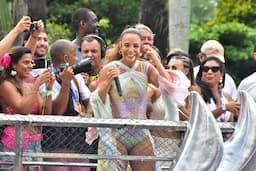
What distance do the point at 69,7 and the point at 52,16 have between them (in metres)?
0.65

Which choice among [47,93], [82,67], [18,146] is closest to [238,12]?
[82,67]

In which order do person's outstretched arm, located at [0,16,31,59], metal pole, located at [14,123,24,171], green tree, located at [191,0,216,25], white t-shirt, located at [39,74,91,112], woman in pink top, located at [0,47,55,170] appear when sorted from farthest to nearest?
1. green tree, located at [191,0,216,25]
2. white t-shirt, located at [39,74,91,112]
3. person's outstretched arm, located at [0,16,31,59]
4. woman in pink top, located at [0,47,55,170]
5. metal pole, located at [14,123,24,171]

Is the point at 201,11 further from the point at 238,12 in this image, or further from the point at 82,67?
the point at 82,67

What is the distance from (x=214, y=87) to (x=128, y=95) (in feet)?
4.60

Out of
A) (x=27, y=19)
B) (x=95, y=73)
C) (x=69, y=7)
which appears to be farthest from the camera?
(x=69, y=7)

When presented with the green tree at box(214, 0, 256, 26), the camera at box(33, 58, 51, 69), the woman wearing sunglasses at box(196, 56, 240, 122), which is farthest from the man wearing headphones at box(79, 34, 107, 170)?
the green tree at box(214, 0, 256, 26)

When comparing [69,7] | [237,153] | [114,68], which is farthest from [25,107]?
[69,7]

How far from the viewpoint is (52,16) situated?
70.1 feet

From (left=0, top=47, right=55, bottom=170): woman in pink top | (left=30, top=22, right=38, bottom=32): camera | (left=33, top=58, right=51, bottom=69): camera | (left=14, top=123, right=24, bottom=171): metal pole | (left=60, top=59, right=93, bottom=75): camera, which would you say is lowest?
(left=14, top=123, right=24, bottom=171): metal pole

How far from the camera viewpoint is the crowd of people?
255 inches

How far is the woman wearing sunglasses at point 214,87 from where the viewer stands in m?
7.68

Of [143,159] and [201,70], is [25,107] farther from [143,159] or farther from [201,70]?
[201,70]

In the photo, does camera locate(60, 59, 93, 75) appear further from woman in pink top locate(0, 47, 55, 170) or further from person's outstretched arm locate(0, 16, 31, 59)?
person's outstretched arm locate(0, 16, 31, 59)

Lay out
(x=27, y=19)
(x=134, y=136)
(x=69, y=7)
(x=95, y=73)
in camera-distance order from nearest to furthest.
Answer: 1. (x=134, y=136)
2. (x=27, y=19)
3. (x=95, y=73)
4. (x=69, y=7)
